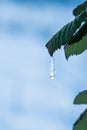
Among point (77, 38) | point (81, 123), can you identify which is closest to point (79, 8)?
point (77, 38)

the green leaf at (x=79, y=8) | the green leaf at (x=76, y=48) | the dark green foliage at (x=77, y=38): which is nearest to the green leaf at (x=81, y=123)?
the dark green foliage at (x=77, y=38)

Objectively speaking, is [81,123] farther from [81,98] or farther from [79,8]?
[79,8]

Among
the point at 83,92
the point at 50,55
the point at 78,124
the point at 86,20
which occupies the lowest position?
the point at 78,124

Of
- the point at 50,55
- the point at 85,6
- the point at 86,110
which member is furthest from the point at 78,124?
the point at 85,6

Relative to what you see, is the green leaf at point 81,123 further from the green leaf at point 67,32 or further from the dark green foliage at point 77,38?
the green leaf at point 67,32

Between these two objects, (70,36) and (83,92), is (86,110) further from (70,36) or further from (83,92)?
(70,36)

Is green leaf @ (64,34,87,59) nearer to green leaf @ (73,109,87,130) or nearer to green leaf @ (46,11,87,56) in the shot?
green leaf @ (46,11,87,56)

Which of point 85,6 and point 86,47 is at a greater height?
point 85,6
